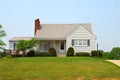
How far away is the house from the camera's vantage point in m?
46.1

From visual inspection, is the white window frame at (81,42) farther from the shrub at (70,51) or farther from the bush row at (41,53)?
the bush row at (41,53)

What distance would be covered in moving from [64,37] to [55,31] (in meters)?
Answer: 3.54

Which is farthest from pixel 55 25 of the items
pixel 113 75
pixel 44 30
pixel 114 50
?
pixel 113 75

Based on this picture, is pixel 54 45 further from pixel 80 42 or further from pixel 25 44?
pixel 25 44

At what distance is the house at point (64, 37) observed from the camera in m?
46.1

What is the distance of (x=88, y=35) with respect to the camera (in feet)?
152

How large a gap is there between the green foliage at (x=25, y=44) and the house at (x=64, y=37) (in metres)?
2.75

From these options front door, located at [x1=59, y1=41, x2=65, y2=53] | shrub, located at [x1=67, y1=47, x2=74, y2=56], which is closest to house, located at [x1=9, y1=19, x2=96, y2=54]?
front door, located at [x1=59, y1=41, x2=65, y2=53]

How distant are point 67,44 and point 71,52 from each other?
2582 mm

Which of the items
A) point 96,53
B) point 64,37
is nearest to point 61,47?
point 64,37

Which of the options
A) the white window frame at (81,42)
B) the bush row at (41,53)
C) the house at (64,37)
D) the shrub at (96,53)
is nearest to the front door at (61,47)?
the house at (64,37)

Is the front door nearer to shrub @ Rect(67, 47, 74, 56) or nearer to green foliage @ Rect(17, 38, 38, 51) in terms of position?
shrub @ Rect(67, 47, 74, 56)

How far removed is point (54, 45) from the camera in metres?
48.8

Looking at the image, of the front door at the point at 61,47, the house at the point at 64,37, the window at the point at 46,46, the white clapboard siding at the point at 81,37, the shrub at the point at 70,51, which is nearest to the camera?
the shrub at the point at 70,51
